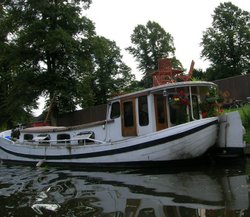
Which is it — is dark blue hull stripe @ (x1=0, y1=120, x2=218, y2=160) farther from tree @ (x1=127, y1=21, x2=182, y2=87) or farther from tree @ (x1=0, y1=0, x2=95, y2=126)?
tree @ (x1=127, y1=21, x2=182, y2=87)

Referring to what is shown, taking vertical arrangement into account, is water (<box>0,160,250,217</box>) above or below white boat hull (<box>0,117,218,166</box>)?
below

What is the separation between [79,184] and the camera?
37.3ft

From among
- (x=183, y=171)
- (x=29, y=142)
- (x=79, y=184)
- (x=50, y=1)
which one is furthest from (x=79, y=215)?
(x=50, y=1)

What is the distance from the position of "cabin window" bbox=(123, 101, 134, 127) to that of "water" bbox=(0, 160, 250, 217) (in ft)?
5.83

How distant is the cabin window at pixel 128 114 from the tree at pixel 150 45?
3572cm

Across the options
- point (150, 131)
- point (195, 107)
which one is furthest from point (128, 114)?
point (195, 107)

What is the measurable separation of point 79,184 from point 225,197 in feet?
15.3

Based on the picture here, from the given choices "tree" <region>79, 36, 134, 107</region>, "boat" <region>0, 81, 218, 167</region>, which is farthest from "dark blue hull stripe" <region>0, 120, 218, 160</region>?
"tree" <region>79, 36, 134, 107</region>

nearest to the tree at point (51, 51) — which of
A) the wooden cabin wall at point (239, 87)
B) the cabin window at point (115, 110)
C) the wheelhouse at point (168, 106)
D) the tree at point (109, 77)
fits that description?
the tree at point (109, 77)

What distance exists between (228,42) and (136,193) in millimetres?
43292

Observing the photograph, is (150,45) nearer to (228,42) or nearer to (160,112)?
(228,42)

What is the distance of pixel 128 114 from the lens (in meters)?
14.1

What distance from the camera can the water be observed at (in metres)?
7.54

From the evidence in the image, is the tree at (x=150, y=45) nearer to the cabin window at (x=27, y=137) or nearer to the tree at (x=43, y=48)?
the tree at (x=43, y=48)
